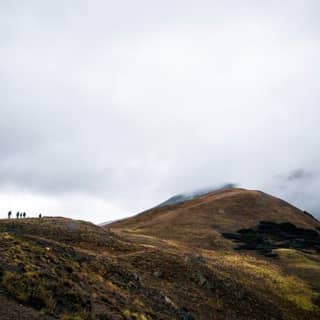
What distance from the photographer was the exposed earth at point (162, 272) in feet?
67.9

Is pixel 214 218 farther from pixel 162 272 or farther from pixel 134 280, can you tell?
pixel 134 280

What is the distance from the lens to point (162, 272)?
36750mm

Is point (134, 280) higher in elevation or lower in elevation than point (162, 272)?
lower

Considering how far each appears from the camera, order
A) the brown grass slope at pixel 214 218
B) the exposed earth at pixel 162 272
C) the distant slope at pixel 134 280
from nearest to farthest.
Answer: the distant slope at pixel 134 280 → the exposed earth at pixel 162 272 → the brown grass slope at pixel 214 218

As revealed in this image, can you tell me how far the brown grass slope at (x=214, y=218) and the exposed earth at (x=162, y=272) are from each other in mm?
414

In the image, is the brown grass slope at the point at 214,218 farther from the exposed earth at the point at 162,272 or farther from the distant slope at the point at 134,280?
the distant slope at the point at 134,280

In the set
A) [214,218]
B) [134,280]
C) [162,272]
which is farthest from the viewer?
[214,218]

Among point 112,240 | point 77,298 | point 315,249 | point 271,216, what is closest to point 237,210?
point 271,216

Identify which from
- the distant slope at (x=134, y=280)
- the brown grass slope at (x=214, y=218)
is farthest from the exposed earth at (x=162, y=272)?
the brown grass slope at (x=214, y=218)

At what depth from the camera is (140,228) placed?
78.1m

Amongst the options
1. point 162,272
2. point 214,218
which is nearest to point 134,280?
point 162,272

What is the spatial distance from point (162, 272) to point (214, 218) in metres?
46.7

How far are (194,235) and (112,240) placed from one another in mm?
25544

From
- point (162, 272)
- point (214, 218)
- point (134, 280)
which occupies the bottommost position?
point (134, 280)
